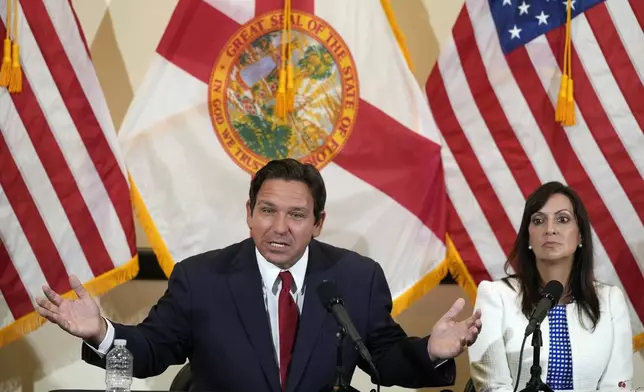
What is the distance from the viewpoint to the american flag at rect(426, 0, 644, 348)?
13.3ft

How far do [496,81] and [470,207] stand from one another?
0.59 metres

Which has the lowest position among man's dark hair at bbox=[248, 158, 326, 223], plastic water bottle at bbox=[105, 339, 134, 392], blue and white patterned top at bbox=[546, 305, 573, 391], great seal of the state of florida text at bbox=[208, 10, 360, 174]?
blue and white patterned top at bbox=[546, 305, 573, 391]

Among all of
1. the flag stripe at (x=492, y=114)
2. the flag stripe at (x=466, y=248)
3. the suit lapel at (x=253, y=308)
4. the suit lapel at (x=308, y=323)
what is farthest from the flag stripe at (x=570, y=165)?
the suit lapel at (x=253, y=308)

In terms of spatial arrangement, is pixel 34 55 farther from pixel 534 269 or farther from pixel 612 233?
pixel 612 233

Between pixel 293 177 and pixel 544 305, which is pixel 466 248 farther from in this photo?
pixel 544 305

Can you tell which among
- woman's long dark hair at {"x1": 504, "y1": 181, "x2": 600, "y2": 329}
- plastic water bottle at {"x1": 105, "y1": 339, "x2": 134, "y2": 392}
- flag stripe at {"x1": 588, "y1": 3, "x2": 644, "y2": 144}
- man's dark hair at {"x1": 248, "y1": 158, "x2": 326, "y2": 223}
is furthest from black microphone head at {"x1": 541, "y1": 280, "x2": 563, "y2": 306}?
flag stripe at {"x1": 588, "y1": 3, "x2": 644, "y2": 144}

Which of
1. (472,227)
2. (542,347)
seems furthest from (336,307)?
(472,227)

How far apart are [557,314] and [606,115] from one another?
976 millimetres

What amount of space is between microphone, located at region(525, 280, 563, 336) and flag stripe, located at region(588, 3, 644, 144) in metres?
1.55

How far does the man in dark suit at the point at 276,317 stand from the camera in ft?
9.46

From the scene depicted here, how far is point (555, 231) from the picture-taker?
376 cm

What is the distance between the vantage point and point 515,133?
414cm

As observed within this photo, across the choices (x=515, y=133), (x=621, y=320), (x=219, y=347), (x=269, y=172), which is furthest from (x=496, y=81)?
(x=219, y=347)

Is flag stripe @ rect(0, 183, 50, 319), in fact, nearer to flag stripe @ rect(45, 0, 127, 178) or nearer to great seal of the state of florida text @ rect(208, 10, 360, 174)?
flag stripe @ rect(45, 0, 127, 178)
